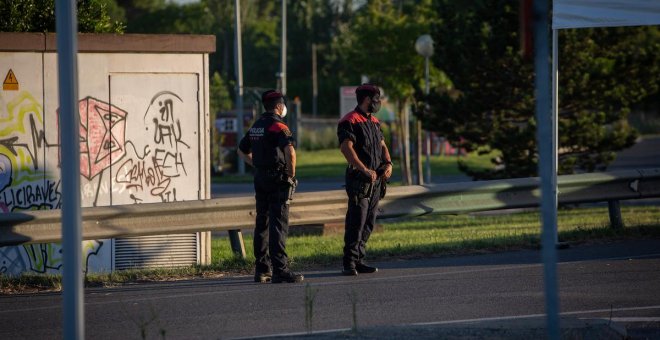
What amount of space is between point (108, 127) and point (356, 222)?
3.39 metres

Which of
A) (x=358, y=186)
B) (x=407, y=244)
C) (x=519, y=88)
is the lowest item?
(x=407, y=244)

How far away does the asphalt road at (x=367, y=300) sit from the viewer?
750 cm

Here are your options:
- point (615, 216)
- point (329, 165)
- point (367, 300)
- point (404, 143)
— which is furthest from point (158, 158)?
point (329, 165)

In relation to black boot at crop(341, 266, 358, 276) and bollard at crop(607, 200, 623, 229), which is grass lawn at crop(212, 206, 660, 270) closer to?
bollard at crop(607, 200, 623, 229)

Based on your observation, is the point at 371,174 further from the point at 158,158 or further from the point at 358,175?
the point at 158,158

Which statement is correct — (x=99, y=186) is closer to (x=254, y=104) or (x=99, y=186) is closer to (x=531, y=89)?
(x=531, y=89)

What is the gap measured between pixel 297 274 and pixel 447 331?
3.29m

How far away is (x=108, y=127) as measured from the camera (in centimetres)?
1150

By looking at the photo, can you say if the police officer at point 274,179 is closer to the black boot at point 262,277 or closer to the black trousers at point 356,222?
the black boot at point 262,277

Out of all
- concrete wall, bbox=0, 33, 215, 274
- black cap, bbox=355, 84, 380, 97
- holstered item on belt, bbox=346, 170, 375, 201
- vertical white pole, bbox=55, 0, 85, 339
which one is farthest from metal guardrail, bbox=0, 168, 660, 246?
vertical white pole, bbox=55, 0, 85, 339

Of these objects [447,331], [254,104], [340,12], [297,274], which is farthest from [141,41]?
[340,12]

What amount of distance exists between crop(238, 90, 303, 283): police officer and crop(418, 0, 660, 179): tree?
482 inches

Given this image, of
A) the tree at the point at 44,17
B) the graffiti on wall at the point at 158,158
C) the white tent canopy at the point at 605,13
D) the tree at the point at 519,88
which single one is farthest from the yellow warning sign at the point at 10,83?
the tree at the point at 519,88

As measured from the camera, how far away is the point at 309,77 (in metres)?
80.8
